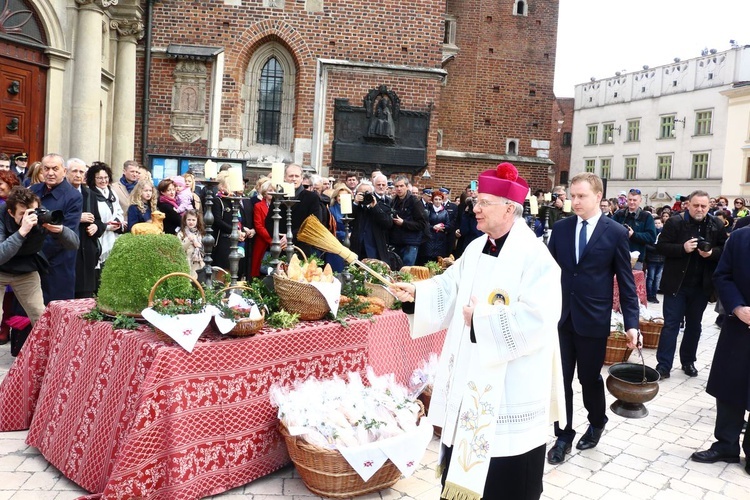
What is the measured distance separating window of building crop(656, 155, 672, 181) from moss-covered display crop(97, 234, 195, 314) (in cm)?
4792

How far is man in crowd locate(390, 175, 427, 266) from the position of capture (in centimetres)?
1006

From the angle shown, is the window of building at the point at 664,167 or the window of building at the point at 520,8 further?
the window of building at the point at 664,167

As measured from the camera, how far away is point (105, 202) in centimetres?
795

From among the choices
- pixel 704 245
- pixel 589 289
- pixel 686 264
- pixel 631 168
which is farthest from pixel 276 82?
pixel 631 168

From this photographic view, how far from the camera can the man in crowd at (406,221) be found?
33.0 ft

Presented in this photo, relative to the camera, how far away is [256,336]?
4492 mm

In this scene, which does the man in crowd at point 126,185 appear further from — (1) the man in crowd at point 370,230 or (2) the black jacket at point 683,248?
(2) the black jacket at point 683,248

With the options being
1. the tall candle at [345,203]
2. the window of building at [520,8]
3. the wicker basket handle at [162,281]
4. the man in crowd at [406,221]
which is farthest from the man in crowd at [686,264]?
the window of building at [520,8]

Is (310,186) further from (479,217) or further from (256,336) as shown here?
(479,217)

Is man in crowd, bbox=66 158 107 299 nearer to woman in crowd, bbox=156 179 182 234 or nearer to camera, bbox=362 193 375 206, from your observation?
woman in crowd, bbox=156 179 182 234

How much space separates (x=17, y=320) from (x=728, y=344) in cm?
641

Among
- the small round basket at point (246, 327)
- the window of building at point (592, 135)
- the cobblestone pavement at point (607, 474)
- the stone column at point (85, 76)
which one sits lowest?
the cobblestone pavement at point (607, 474)

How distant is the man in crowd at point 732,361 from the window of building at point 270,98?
13.2 m

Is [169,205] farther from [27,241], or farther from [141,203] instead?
[27,241]
